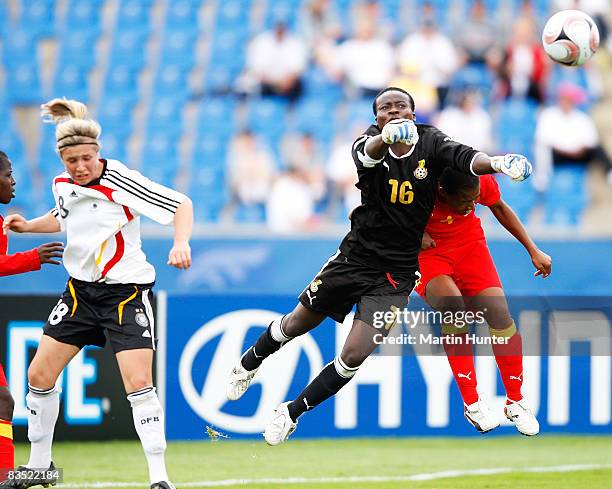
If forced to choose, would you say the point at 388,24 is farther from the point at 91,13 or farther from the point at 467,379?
the point at 467,379

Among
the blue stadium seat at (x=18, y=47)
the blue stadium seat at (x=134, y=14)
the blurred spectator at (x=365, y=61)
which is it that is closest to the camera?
the blurred spectator at (x=365, y=61)

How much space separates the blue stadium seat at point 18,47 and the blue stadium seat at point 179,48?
1.78 meters

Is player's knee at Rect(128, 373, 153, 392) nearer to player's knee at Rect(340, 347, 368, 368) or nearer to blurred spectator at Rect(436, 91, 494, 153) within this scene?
player's knee at Rect(340, 347, 368, 368)

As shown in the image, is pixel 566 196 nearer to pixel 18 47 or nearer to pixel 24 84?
pixel 24 84

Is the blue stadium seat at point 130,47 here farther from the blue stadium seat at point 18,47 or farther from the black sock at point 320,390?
the black sock at point 320,390

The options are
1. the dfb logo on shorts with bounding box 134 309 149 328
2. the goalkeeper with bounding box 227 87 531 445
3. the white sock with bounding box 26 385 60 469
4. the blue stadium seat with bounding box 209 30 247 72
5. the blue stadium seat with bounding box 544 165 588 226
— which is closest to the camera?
the dfb logo on shorts with bounding box 134 309 149 328

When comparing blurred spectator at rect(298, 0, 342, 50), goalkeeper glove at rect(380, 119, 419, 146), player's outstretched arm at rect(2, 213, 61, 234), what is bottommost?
player's outstretched arm at rect(2, 213, 61, 234)

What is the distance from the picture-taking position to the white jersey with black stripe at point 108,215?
6.38 metres

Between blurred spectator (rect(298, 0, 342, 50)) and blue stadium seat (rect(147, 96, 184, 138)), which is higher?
blurred spectator (rect(298, 0, 342, 50))

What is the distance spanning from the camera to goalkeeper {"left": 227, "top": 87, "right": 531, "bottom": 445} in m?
6.68

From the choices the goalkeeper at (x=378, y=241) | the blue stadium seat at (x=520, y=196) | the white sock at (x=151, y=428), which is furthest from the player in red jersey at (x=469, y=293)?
the blue stadium seat at (x=520, y=196)

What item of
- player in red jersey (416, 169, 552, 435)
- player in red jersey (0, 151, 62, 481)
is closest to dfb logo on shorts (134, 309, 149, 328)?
player in red jersey (0, 151, 62, 481)

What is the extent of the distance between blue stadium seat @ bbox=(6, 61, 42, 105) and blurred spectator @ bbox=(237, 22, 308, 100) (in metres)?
2.72

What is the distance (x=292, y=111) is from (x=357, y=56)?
3.66ft
